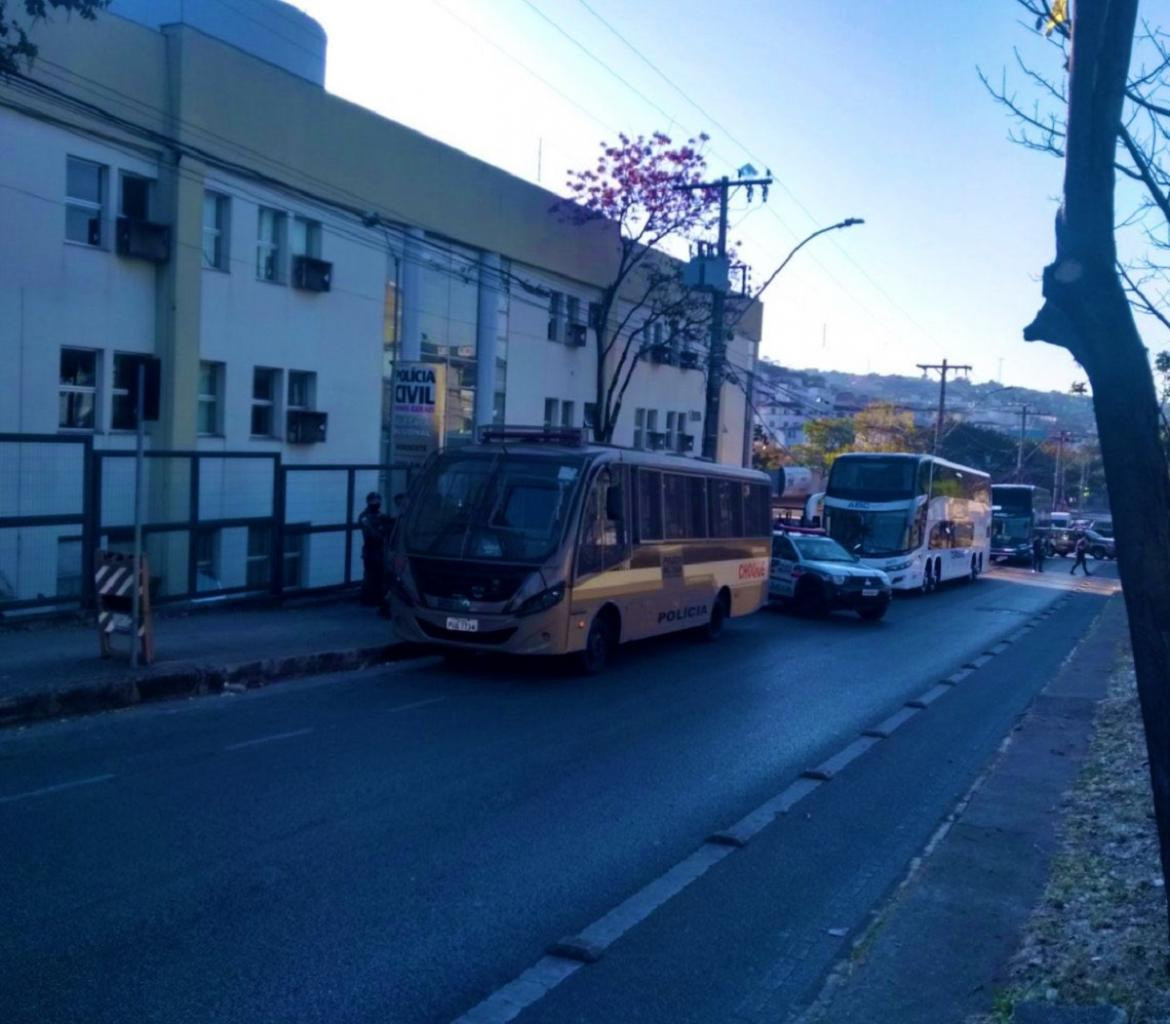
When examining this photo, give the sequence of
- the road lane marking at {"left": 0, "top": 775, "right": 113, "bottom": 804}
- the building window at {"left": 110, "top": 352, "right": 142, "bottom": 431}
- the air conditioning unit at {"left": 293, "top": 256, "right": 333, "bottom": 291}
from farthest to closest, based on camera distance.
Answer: the air conditioning unit at {"left": 293, "top": 256, "right": 333, "bottom": 291}, the building window at {"left": 110, "top": 352, "right": 142, "bottom": 431}, the road lane marking at {"left": 0, "top": 775, "right": 113, "bottom": 804}

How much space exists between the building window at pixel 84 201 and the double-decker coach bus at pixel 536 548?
702 cm

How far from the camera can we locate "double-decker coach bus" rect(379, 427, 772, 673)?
14.0 meters

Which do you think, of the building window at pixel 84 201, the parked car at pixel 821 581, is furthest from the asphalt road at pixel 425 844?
the parked car at pixel 821 581

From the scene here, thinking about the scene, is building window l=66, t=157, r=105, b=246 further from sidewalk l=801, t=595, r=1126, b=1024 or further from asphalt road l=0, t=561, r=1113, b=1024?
sidewalk l=801, t=595, r=1126, b=1024

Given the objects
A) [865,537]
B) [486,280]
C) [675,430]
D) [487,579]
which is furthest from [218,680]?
[675,430]

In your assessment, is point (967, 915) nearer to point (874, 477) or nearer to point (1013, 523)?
point (874, 477)

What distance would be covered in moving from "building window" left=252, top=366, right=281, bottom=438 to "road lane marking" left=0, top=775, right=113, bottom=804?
1377cm

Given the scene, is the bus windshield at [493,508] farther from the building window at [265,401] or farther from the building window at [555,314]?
the building window at [555,314]

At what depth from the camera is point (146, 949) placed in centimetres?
550

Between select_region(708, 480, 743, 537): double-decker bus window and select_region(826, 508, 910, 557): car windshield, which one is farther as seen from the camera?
select_region(826, 508, 910, 557): car windshield

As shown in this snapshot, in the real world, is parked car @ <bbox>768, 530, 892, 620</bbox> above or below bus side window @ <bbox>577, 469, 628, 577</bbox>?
below

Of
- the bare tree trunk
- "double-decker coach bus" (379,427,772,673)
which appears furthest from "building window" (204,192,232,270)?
the bare tree trunk

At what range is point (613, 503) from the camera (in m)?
15.0

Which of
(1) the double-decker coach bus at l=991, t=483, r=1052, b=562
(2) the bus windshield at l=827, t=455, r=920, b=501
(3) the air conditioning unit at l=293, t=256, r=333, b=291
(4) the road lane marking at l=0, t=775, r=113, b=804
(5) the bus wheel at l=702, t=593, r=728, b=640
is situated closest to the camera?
(4) the road lane marking at l=0, t=775, r=113, b=804
